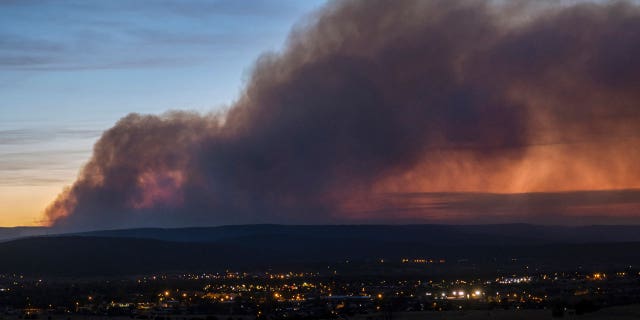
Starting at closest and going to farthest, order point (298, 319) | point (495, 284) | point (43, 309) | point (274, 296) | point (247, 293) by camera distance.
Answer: point (298, 319) → point (43, 309) → point (274, 296) → point (247, 293) → point (495, 284)

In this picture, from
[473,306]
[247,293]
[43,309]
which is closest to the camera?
[473,306]

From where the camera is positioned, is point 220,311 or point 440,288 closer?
point 220,311

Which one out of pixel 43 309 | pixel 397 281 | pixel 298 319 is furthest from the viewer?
pixel 397 281

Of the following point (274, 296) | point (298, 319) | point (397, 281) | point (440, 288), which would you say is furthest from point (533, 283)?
point (298, 319)

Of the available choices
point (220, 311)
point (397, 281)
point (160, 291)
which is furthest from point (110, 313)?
point (397, 281)

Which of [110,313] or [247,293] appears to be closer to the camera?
[110,313]

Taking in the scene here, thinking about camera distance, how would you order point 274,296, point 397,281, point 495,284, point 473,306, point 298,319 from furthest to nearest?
point 397,281 < point 495,284 < point 274,296 < point 473,306 < point 298,319

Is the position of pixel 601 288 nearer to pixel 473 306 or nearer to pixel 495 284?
pixel 495 284

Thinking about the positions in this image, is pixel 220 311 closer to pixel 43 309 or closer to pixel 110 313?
pixel 110 313

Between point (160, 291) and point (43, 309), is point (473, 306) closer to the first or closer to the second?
point (43, 309)
